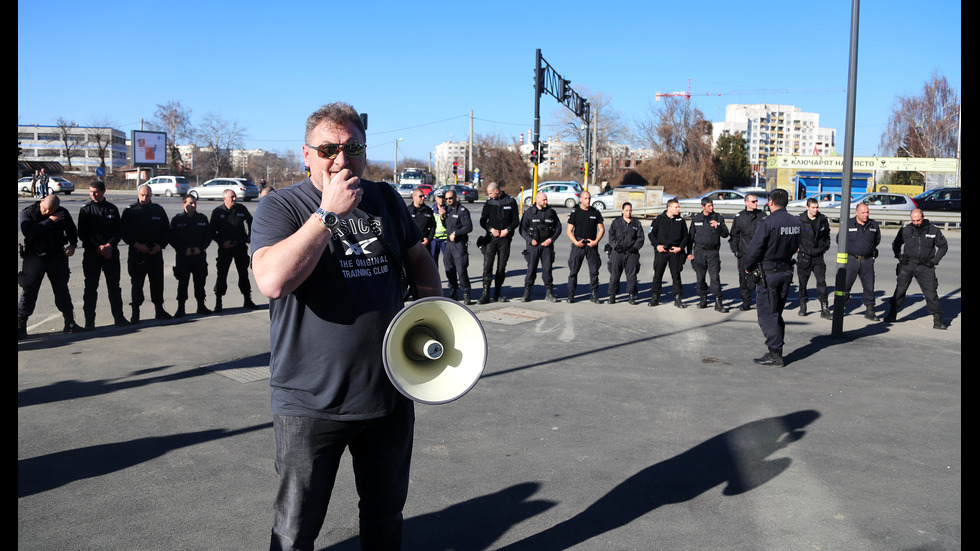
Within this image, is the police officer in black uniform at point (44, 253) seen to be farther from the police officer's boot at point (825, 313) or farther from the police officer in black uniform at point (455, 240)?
the police officer's boot at point (825, 313)

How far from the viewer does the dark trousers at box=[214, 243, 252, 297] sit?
36.4 feet

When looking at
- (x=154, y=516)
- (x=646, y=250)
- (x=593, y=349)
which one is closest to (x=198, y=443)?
(x=154, y=516)

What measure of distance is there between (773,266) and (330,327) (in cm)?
681

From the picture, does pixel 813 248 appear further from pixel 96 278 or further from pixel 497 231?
pixel 96 278

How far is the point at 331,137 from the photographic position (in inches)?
99.3

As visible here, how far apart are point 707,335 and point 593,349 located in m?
1.98

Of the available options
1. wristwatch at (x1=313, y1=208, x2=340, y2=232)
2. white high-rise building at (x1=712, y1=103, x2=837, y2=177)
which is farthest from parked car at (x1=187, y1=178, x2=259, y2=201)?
white high-rise building at (x1=712, y1=103, x2=837, y2=177)

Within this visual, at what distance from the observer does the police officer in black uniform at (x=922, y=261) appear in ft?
34.3

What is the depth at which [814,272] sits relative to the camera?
38.4ft

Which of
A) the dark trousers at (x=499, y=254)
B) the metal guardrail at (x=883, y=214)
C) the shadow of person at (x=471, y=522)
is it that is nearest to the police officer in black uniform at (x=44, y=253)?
the dark trousers at (x=499, y=254)

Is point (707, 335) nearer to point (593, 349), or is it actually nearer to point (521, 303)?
point (593, 349)

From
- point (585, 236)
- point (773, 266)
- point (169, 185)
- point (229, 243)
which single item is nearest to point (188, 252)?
point (229, 243)

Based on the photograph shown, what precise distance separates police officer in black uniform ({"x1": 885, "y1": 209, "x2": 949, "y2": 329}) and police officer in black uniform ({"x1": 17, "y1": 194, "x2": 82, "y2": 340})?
38.6 ft

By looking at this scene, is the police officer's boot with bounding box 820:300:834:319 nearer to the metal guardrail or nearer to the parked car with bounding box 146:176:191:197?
the metal guardrail
